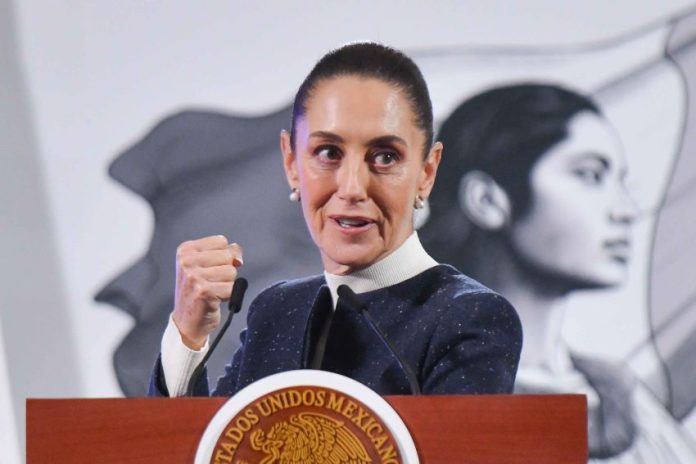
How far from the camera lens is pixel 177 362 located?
80.9 inches

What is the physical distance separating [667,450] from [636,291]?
1.37 feet

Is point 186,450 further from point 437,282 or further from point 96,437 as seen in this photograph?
point 437,282

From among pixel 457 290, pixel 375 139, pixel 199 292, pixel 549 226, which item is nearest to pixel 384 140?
pixel 375 139

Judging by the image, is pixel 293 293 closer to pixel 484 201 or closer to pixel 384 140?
pixel 384 140

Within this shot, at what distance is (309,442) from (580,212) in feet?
5.61

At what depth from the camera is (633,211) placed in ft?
9.74

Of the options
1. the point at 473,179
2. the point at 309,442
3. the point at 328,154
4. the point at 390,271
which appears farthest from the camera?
the point at 473,179

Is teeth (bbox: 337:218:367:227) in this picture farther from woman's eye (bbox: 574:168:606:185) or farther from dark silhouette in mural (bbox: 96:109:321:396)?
woman's eye (bbox: 574:168:606:185)

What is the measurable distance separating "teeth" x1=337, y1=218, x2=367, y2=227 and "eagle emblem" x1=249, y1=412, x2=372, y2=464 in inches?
34.6

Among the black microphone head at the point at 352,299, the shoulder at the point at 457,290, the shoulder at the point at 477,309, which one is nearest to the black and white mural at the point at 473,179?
the shoulder at the point at 457,290

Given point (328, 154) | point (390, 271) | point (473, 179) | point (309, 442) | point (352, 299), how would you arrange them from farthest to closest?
point (473, 179) → point (328, 154) → point (390, 271) → point (352, 299) → point (309, 442)

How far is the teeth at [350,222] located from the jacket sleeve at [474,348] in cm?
33

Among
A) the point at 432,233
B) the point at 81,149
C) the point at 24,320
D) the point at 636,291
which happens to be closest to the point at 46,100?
the point at 81,149

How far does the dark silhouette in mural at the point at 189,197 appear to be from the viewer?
3.04 meters
